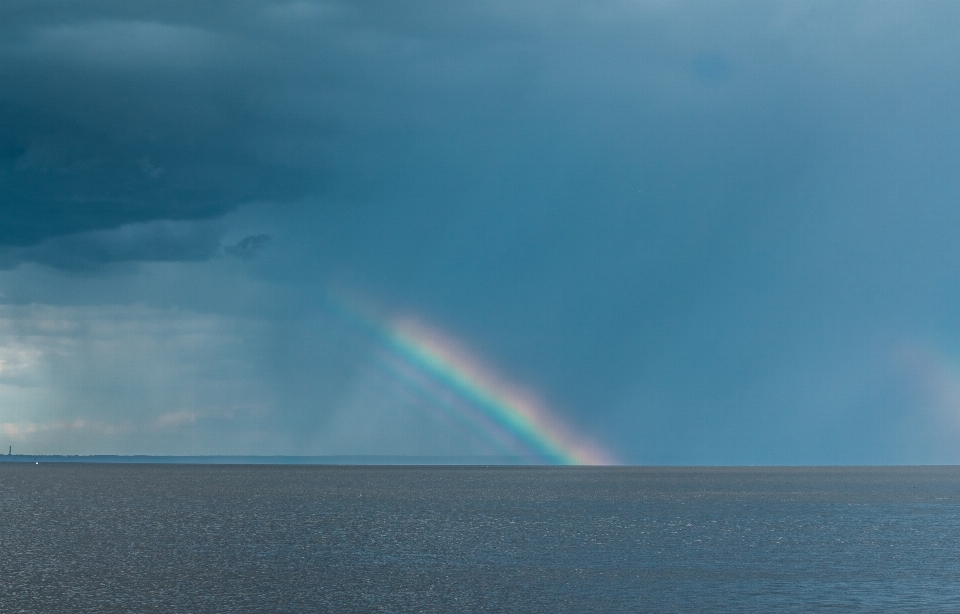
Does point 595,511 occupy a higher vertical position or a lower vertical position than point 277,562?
higher

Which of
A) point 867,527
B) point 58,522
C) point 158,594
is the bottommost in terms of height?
point 158,594

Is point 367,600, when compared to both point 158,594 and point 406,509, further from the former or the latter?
point 406,509

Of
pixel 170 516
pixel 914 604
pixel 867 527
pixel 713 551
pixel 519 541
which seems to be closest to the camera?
pixel 914 604

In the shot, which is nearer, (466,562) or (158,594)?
(158,594)

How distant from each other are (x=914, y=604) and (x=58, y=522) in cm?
6420

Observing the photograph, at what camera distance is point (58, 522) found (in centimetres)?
7875

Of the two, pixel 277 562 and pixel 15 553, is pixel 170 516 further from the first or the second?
pixel 277 562

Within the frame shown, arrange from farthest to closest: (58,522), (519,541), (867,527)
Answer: (58,522) → (867,527) → (519,541)

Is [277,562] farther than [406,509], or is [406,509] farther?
[406,509]

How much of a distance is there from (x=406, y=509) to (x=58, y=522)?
103ft

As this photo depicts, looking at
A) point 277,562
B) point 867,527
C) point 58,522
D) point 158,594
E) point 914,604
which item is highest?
point 58,522

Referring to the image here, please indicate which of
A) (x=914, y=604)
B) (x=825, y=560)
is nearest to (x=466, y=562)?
(x=825, y=560)

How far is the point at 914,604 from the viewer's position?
34500mm

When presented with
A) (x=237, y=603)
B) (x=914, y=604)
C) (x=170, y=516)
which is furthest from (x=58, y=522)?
(x=914, y=604)
